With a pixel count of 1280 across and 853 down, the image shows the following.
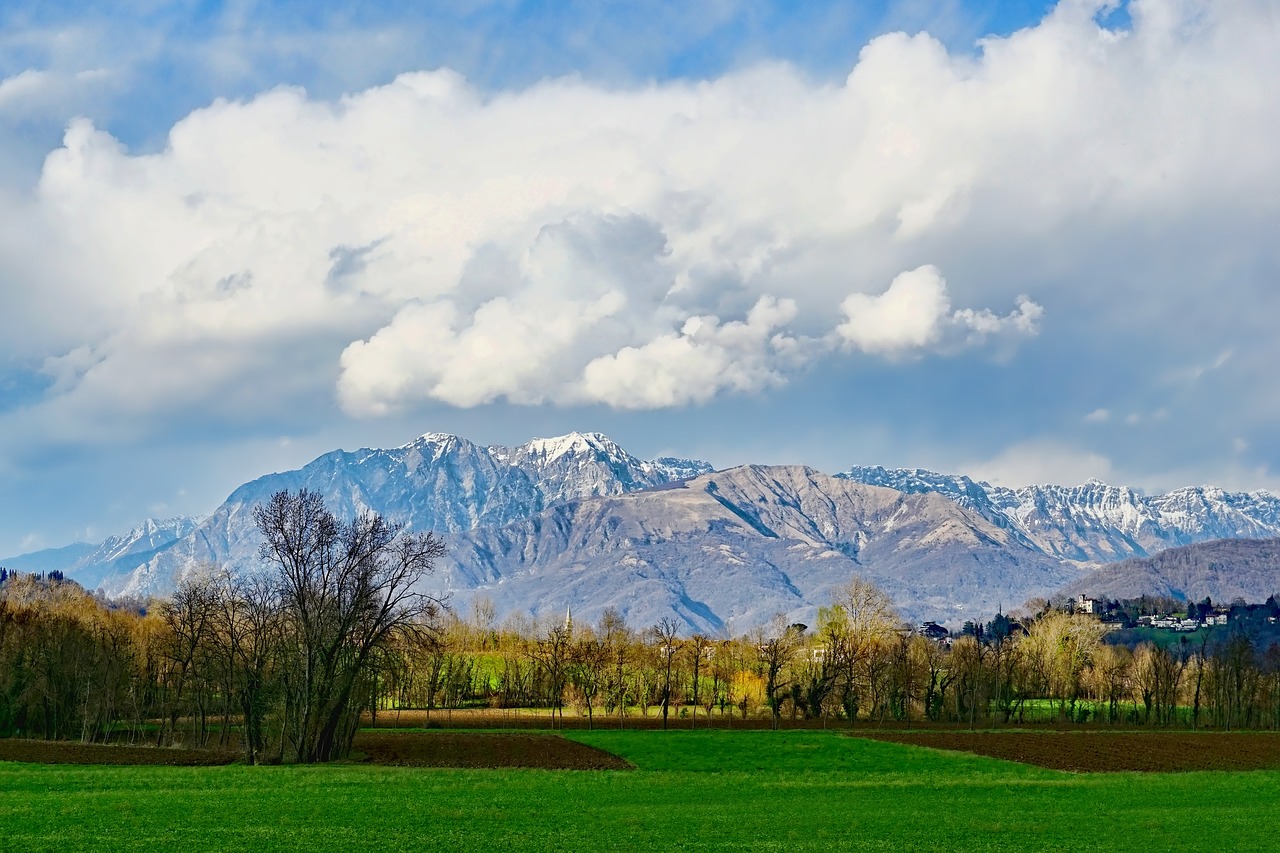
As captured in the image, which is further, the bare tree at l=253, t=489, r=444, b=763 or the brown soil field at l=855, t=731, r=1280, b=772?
the brown soil field at l=855, t=731, r=1280, b=772

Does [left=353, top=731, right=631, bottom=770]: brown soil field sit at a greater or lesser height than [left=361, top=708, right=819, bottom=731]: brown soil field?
greater

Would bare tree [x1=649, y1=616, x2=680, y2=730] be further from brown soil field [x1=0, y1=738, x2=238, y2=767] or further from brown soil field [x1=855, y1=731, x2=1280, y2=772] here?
brown soil field [x1=0, y1=738, x2=238, y2=767]

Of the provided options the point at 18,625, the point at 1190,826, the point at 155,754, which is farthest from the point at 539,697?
the point at 1190,826

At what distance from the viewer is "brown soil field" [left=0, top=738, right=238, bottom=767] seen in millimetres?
68625

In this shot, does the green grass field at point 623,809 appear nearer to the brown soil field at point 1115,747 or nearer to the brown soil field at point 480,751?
the brown soil field at point 480,751

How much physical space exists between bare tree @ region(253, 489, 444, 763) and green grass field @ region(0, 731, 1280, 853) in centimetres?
663

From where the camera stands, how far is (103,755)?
2896 inches

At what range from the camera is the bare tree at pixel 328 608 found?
72.7 metres

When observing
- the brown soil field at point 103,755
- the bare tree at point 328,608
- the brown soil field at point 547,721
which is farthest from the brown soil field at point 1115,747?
the brown soil field at point 103,755

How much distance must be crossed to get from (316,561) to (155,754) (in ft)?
61.2

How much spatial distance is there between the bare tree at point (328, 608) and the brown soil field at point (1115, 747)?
161 ft

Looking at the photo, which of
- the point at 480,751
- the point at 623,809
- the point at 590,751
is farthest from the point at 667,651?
the point at 623,809

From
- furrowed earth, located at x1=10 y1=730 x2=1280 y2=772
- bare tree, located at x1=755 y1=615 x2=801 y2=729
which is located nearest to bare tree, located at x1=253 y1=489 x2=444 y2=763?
furrowed earth, located at x1=10 y1=730 x2=1280 y2=772

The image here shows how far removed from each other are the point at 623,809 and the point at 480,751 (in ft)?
133
